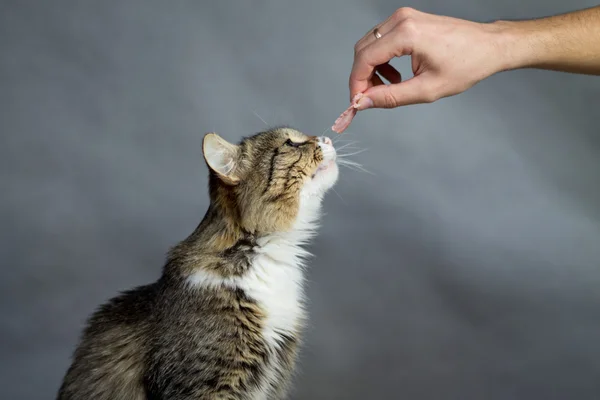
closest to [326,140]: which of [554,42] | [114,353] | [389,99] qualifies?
[389,99]

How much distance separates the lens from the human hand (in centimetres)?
288

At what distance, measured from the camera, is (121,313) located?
3.41m

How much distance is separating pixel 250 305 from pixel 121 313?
0.72m

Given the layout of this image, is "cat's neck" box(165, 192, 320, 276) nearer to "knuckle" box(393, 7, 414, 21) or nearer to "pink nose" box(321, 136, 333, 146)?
"pink nose" box(321, 136, 333, 146)

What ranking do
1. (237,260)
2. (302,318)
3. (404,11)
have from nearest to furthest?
(404,11)
(237,260)
(302,318)

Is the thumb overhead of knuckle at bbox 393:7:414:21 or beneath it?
beneath

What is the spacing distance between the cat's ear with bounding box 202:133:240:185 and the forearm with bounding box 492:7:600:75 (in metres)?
1.25

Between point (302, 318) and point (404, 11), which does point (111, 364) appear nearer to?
point (302, 318)

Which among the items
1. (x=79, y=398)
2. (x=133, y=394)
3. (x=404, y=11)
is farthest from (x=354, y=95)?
(x=79, y=398)

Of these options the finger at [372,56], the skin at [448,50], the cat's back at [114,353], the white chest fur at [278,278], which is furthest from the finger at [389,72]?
the cat's back at [114,353]

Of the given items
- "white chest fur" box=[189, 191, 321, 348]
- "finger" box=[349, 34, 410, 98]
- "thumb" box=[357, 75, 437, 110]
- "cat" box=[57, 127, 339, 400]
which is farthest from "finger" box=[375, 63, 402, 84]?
"white chest fur" box=[189, 191, 321, 348]

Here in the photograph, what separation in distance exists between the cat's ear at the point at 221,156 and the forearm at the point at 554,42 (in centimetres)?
125

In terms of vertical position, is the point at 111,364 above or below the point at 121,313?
below

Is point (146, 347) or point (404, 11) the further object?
point (146, 347)
